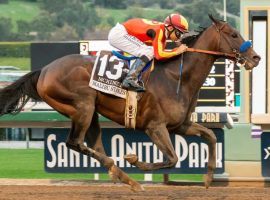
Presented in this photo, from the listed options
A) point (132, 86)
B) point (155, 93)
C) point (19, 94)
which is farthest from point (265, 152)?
point (19, 94)

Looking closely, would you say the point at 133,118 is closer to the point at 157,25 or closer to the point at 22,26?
the point at 157,25

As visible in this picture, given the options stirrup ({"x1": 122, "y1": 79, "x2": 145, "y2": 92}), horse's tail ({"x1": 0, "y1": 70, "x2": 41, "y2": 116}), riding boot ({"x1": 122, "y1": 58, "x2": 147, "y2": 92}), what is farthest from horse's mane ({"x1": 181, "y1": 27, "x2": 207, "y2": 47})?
horse's tail ({"x1": 0, "y1": 70, "x2": 41, "y2": 116})

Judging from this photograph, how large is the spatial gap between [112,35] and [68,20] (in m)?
64.6

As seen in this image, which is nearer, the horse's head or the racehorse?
the racehorse

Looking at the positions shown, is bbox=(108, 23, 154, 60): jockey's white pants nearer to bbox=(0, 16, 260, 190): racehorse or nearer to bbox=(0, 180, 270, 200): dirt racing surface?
bbox=(0, 16, 260, 190): racehorse

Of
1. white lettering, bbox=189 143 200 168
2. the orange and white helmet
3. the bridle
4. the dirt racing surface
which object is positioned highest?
the orange and white helmet

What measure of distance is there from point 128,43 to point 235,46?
1051 millimetres

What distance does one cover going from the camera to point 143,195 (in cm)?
866

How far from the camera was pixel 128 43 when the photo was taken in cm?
874

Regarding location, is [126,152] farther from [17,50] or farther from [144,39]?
[17,50]

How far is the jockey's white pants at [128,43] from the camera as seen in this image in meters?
8.59

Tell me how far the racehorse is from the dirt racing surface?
26 centimetres

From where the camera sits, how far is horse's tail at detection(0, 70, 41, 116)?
8977mm

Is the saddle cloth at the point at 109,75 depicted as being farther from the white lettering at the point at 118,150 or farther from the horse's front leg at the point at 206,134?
the white lettering at the point at 118,150
